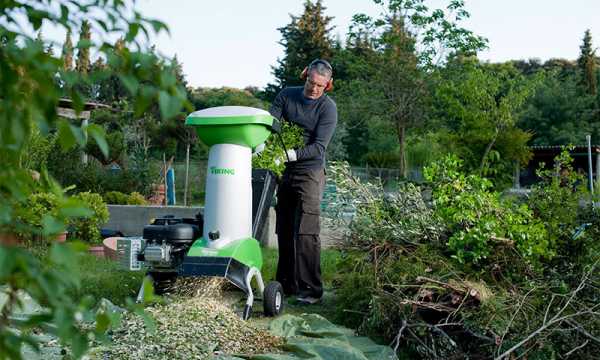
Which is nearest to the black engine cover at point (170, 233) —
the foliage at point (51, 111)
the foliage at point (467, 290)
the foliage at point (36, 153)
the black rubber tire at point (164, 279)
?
the black rubber tire at point (164, 279)

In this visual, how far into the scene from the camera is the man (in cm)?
586

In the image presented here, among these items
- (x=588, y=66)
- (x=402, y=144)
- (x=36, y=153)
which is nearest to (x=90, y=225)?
(x=36, y=153)

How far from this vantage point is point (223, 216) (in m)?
4.88

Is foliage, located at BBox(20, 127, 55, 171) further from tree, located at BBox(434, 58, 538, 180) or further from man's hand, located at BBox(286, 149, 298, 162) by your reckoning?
tree, located at BBox(434, 58, 538, 180)

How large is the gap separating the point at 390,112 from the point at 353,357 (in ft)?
66.0

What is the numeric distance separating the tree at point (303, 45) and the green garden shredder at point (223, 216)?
1205 inches

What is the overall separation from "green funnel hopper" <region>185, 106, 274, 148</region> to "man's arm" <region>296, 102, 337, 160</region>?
2.74 ft

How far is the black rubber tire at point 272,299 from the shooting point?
16.7 ft

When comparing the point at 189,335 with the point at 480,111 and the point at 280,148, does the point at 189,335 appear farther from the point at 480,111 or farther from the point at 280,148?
the point at 480,111

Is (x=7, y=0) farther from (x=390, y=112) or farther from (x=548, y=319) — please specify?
(x=390, y=112)

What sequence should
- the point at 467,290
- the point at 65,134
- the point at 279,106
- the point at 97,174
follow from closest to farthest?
1. the point at 65,134
2. the point at 467,290
3. the point at 279,106
4. the point at 97,174

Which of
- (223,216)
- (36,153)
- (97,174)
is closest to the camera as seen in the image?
(223,216)

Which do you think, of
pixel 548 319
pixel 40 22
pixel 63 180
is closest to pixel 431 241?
pixel 548 319

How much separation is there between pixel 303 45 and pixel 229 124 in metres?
32.0
